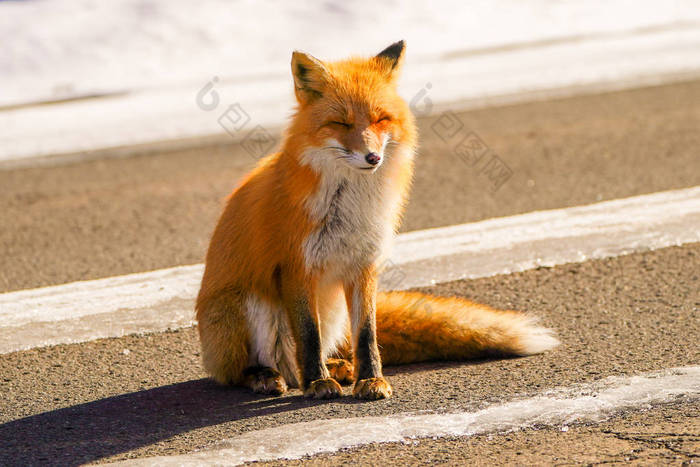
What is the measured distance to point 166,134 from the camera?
461 inches

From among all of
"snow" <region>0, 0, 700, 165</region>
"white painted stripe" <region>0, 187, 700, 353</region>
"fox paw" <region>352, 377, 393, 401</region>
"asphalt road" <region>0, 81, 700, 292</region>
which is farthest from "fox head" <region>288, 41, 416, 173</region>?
"snow" <region>0, 0, 700, 165</region>

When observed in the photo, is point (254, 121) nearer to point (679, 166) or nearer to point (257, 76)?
point (257, 76)

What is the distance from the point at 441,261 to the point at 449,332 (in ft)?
5.90

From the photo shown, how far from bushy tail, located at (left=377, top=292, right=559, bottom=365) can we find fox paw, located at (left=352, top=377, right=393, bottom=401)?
465 mm

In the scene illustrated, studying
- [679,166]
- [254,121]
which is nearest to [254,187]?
[679,166]

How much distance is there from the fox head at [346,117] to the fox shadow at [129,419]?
1.19m

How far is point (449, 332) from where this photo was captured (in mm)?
4941

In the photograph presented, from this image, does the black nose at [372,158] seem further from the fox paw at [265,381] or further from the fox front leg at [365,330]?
the fox paw at [265,381]

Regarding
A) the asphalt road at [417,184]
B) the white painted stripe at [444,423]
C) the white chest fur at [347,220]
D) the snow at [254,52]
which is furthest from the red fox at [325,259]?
the snow at [254,52]

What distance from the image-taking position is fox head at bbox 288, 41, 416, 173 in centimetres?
443

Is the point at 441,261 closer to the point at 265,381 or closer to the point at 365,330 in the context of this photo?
the point at 365,330

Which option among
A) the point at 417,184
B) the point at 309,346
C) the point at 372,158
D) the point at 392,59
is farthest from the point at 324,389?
the point at 417,184

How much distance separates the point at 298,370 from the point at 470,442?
3.60 feet

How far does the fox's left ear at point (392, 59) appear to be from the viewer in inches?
189
